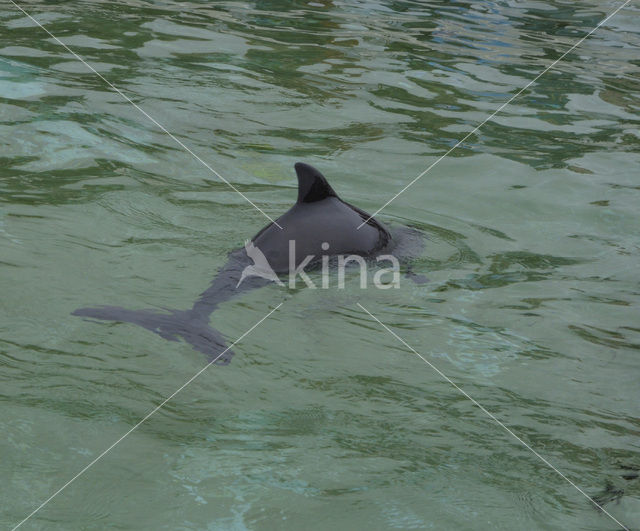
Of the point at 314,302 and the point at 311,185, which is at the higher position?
the point at 311,185

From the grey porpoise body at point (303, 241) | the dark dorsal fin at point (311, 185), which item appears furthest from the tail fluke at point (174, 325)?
the dark dorsal fin at point (311, 185)

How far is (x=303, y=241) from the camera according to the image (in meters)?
4.58

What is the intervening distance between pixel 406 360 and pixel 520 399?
524 millimetres

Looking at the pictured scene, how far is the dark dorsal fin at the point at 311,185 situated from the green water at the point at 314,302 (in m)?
0.53

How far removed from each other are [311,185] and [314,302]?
66cm

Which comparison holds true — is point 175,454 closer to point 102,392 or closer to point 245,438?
point 245,438

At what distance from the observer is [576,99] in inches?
345

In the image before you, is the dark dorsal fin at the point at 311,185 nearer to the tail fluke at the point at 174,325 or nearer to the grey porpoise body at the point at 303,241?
the grey porpoise body at the point at 303,241

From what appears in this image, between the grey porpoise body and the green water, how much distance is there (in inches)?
4.0

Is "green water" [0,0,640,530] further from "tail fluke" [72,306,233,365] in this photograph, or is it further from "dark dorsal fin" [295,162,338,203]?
"dark dorsal fin" [295,162,338,203]

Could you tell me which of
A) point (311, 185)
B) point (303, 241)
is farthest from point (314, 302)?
point (311, 185)

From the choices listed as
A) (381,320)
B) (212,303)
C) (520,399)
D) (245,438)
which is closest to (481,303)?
(381,320)

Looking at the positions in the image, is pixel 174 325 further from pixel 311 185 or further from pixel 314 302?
pixel 311 185

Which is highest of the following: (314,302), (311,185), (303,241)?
(311,185)
